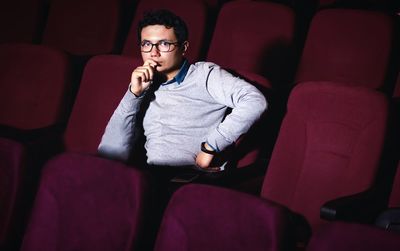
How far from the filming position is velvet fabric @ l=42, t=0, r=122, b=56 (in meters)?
0.97

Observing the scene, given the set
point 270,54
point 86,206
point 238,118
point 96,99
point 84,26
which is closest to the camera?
point 86,206

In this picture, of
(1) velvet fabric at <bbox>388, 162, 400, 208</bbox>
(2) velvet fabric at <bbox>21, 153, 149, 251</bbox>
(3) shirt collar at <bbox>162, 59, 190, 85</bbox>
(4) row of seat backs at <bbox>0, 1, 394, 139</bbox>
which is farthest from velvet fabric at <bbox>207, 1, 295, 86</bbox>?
(2) velvet fabric at <bbox>21, 153, 149, 251</bbox>

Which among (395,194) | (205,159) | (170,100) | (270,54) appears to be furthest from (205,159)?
(270,54)

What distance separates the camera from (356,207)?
49 cm

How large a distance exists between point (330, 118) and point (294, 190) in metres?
0.10

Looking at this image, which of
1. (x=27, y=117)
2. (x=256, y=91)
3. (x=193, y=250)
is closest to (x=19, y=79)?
(x=27, y=117)

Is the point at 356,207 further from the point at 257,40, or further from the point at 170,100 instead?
the point at 257,40

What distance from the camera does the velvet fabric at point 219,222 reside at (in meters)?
0.37

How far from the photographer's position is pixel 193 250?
398 mm

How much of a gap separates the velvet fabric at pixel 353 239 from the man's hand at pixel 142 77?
0.33m

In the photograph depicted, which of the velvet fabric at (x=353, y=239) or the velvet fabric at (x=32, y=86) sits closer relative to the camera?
the velvet fabric at (x=353, y=239)

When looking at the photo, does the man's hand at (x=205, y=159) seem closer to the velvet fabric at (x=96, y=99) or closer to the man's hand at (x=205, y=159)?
the man's hand at (x=205, y=159)

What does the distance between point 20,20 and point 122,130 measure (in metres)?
0.54

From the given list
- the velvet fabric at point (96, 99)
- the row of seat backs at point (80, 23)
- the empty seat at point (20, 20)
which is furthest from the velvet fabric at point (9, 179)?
the empty seat at point (20, 20)
